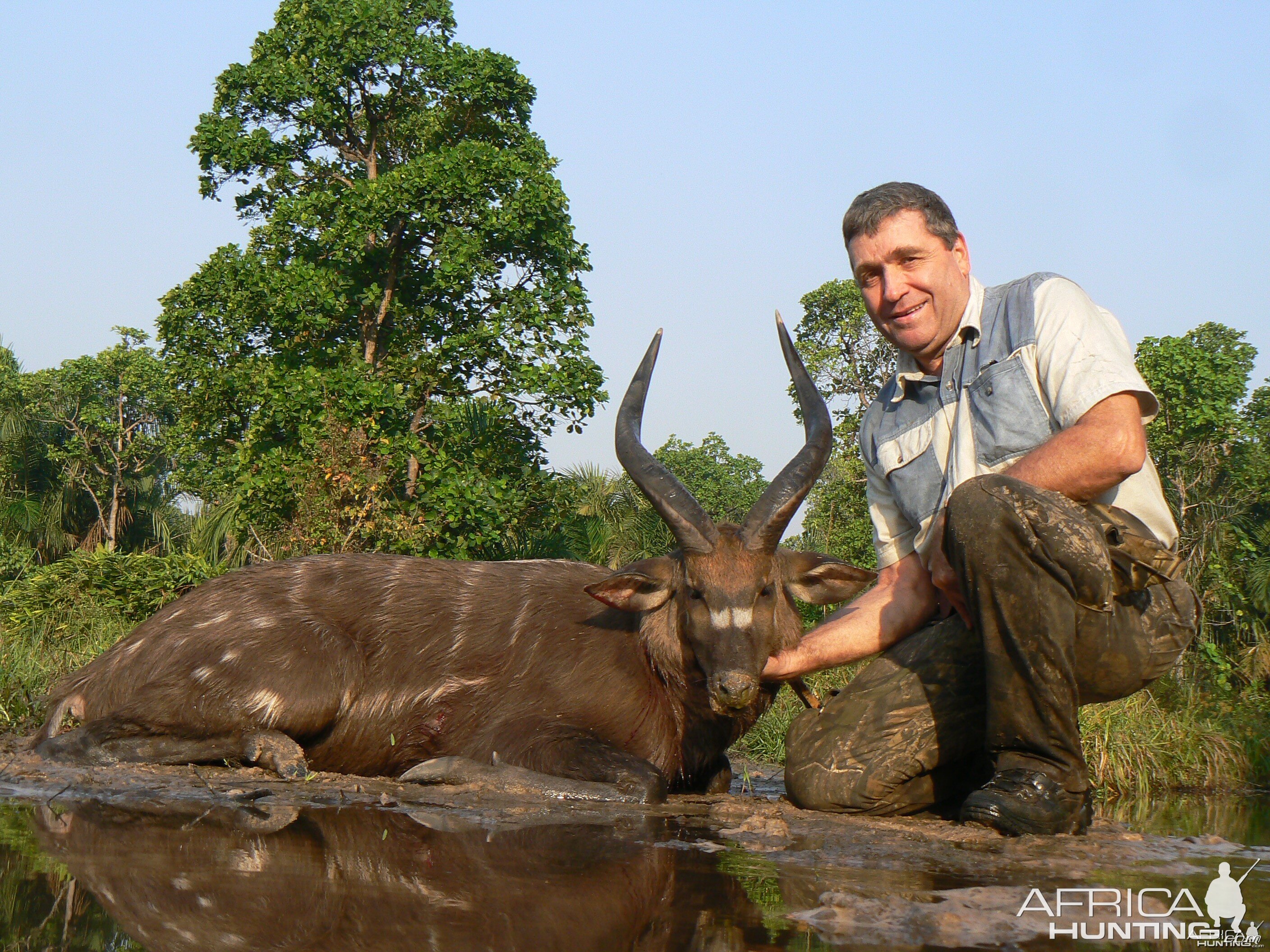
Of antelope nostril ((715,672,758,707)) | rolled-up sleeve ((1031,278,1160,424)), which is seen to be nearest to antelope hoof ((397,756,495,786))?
antelope nostril ((715,672,758,707))

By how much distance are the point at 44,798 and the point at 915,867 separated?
326 cm

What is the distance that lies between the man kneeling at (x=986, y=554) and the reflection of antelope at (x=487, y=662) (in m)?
0.41

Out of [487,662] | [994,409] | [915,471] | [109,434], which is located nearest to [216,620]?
[487,662]

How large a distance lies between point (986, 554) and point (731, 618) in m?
1.37

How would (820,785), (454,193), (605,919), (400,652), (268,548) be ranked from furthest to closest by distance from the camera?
(454,193)
(268,548)
(400,652)
(820,785)
(605,919)

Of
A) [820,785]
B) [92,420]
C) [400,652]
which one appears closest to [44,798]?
[400,652]

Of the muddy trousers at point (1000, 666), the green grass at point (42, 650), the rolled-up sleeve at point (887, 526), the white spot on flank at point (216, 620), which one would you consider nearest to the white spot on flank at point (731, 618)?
the muddy trousers at point (1000, 666)

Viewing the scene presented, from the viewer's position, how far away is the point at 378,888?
292 centimetres

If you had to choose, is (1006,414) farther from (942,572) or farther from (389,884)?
(389,884)

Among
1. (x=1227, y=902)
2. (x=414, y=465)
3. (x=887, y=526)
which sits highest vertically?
(x=414, y=465)

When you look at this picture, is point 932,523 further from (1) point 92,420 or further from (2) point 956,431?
(1) point 92,420

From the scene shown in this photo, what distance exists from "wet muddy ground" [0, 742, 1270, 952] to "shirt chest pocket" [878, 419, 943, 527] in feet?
4.80

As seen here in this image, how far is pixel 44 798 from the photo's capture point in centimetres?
444

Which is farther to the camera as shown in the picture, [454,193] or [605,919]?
[454,193]
